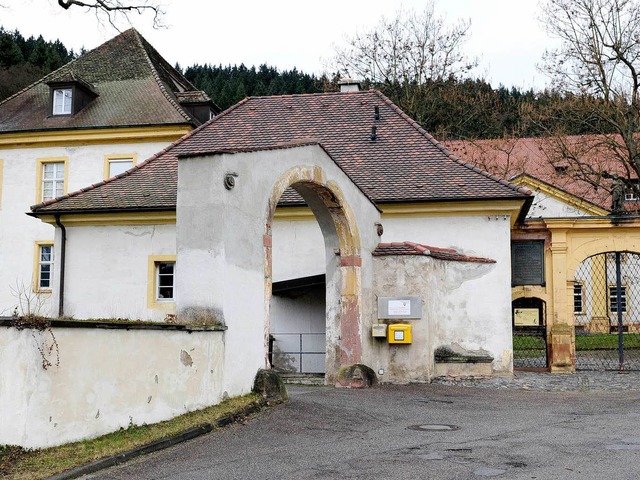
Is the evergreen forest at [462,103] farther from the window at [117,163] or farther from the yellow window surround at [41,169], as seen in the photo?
the yellow window surround at [41,169]

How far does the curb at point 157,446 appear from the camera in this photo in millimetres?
6908

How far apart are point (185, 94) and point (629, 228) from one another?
18156mm

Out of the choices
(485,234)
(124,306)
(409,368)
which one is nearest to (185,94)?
(124,306)

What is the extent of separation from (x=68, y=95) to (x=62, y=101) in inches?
12.7

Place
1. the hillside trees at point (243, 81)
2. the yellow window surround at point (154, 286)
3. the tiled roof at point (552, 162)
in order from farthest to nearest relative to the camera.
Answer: the hillside trees at point (243, 81)
the tiled roof at point (552, 162)
the yellow window surround at point (154, 286)

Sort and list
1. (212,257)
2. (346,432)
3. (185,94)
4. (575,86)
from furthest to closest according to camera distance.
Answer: (185,94) → (575,86) → (212,257) → (346,432)

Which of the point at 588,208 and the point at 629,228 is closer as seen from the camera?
the point at 629,228

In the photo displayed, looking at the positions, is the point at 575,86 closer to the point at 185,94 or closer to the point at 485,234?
the point at 485,234

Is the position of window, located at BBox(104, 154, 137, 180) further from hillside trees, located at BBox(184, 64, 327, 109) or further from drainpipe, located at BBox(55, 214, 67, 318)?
hillside trees, located at BBox(184, 64, 327, 109)

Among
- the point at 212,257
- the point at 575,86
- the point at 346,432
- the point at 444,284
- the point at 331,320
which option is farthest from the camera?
the point at 575,86

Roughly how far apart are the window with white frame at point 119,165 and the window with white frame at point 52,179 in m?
1.94

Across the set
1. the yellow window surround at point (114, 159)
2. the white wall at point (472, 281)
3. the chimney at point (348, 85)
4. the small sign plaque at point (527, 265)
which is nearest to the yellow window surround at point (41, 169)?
the yellow window surround at point (114, 159)

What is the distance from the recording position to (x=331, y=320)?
15062 mm

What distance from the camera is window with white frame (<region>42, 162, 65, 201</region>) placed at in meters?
30.2
